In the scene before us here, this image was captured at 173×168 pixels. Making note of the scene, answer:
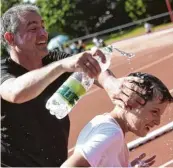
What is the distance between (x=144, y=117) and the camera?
2363 millimetres

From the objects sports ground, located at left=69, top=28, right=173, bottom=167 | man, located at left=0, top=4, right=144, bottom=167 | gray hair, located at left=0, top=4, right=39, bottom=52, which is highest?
gray hair, located at left=0, top=4, right=39, bottom=52

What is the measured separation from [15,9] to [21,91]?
32.6 inches

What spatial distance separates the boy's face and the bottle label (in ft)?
1.57

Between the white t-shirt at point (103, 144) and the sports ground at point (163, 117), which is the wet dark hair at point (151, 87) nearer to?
the white t-shirt at point (103, 144)

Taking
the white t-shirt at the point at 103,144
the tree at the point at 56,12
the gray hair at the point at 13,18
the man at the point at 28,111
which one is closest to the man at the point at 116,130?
the white t-shirt at the point at 103,144

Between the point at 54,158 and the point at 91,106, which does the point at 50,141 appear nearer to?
the point at 54,158

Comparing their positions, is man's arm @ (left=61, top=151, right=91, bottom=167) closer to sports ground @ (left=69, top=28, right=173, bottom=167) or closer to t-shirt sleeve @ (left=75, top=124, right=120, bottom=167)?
t-shirt sleeve @ (left=75, top=124, right=120, bottom=167)

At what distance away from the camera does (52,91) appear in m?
3.11

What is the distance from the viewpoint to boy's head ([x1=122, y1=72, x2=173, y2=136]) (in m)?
2.35

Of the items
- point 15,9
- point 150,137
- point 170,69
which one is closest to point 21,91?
point 15,9

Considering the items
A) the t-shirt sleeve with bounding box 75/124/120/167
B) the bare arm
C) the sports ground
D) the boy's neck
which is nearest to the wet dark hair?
the boy's neck

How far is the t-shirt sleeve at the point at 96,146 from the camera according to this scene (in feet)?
7.05

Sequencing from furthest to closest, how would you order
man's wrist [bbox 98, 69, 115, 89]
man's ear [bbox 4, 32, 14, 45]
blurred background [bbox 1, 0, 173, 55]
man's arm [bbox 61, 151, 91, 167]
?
blurred background [bbox 1, 0, 173, 55]
man's ear [bbox 4, 32, 14, 45]
man's wrist [bbox 98, 69, 115, 89]
man's arm [bbox 61, 151, 91, 167]

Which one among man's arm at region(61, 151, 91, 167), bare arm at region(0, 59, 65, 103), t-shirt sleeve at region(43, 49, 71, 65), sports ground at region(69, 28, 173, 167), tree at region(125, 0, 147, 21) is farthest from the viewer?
tree at region(125, 0, 147, 21)
